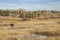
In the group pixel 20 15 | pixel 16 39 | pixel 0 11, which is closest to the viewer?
pixel 16 39

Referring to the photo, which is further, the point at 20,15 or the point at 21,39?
the point at 20,15

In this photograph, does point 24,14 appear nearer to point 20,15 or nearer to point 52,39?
point 20,15

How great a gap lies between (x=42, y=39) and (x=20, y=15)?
200ft

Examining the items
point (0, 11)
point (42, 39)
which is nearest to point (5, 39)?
point (42, 39)

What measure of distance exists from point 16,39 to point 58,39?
3590 mm

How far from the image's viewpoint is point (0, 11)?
87.8 m

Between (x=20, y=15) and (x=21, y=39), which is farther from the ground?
(x=21, y=39)

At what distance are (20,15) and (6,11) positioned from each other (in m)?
11.6

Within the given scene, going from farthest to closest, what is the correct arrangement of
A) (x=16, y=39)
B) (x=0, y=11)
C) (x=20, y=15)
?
1. (x=0, y=11)
2. (x=20, y=15)
3. (x=16, y=39)

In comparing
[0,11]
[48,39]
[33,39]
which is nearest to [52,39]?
[48,39]

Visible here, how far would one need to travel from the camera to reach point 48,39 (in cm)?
1850

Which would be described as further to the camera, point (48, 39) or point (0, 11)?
point (0, 11)

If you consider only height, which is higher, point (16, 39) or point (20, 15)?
point (16, 39)

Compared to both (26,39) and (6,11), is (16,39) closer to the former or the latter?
(26,39)
